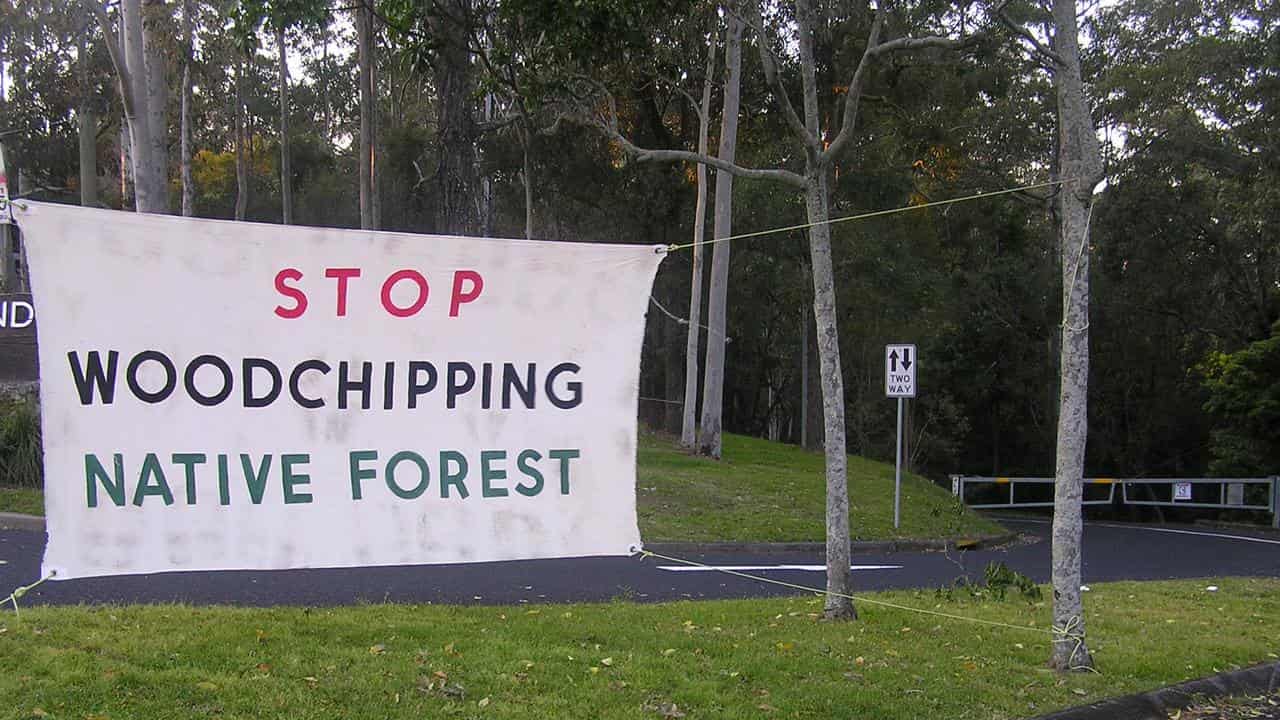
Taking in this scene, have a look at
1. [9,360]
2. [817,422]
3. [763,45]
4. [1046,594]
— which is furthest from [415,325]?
[817,422]

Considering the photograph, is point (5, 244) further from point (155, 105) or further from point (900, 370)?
point (900, 370)

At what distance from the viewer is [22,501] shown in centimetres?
1363

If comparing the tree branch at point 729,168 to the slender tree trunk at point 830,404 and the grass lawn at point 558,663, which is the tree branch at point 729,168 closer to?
the slender tree trunk at point 830,404

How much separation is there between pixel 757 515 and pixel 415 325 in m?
12.1

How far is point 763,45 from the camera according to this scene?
904cm

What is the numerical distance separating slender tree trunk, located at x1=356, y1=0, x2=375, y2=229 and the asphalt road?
15.9 m

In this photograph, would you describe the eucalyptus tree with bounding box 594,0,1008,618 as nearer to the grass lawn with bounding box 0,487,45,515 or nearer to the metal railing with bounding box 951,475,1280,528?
the grass lawn with bounding box 0,487,45,515

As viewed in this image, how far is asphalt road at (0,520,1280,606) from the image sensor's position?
332 inches

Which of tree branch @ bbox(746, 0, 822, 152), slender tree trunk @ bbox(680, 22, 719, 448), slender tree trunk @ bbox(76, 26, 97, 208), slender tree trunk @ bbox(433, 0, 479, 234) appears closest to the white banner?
tree branch @ bbox(746, 0, 822, 152)

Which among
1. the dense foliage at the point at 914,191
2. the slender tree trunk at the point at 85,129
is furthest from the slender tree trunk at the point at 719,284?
the slender tree trunk at the point at 85,129

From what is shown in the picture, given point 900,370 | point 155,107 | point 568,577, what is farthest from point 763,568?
point 155,107

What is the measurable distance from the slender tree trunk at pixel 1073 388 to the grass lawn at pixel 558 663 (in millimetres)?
296

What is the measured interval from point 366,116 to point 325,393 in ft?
79.0

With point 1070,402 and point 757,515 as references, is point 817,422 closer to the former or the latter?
point 757,515
